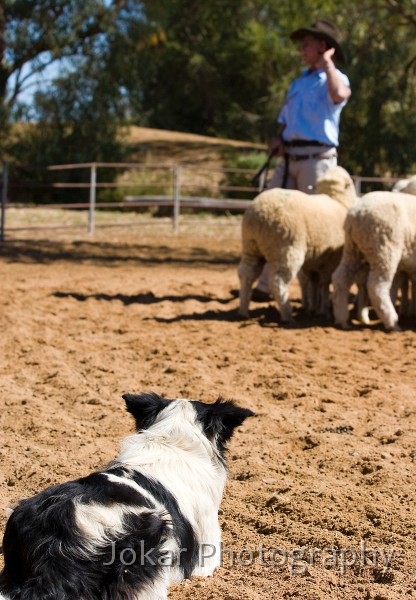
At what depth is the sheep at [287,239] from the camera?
799 cm

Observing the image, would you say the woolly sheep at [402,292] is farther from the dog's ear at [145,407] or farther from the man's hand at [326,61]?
the dog's ear at [145,407]

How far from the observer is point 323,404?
19.0 feet

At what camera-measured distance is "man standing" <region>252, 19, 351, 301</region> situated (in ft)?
29.5

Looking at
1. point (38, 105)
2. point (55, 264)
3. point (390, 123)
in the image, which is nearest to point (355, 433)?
point (55, 264)

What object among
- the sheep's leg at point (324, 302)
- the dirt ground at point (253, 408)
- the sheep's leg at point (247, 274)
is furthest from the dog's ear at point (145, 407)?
the sheep's leg at point (324, 302)

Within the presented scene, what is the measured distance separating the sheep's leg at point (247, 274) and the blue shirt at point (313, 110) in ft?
5.25

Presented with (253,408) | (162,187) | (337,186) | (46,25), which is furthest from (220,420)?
(162,187)

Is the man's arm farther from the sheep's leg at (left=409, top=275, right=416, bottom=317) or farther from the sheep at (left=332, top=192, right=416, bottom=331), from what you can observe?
the sheep's leg at (left=409, top=275, right=416, bottom=317)

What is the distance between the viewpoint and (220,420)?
3646 millimetres

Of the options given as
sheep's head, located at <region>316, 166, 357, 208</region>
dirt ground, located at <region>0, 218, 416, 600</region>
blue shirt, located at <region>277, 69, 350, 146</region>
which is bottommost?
dirt ground, located at <region>0, 218, 416, 600</region>

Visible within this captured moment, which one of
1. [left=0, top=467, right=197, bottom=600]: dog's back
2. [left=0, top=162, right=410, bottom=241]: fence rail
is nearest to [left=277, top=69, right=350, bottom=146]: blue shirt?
[left=0, top=162, right=410, bottom=241]: fence rail

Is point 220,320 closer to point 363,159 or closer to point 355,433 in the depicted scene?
point 355,433

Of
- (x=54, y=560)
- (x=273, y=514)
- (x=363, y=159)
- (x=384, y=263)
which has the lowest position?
(x=273, y=514)

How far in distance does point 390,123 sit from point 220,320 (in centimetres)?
1443
